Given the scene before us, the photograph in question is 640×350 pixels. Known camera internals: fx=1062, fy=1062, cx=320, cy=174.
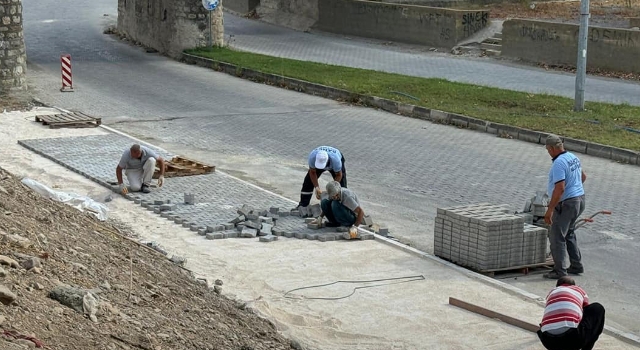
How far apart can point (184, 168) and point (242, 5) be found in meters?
34.2

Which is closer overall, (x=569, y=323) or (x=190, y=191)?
(x=569, y=323)

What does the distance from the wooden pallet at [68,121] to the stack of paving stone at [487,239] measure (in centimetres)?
1191

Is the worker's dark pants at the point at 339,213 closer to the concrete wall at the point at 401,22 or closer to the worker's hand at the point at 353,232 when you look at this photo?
the worker's hand at the point at 353,232

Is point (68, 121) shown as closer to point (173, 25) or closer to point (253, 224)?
point (253, 224)

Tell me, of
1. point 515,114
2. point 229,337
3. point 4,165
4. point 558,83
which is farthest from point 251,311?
point 558,83

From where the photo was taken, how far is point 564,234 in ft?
42.4

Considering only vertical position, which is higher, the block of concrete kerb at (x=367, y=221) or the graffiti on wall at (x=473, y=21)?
the graffiti on wall at (x=473, y=21)

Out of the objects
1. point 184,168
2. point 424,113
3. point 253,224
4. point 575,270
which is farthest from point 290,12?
point 575,270

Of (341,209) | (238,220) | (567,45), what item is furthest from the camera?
(567,45)

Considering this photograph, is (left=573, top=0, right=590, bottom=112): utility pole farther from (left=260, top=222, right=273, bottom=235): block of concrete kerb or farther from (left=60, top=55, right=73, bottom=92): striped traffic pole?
(left=60, top=55, right=73, bottom=92): striped traffic pole

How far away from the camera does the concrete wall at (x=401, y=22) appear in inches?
1475

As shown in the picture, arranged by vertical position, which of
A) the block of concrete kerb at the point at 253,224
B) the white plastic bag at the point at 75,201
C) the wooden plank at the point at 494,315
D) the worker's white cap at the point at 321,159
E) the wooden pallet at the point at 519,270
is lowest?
the wooden pallet at the point at 519,270

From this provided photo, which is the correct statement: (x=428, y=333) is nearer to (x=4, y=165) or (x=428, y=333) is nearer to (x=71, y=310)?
(x=71, y=310)

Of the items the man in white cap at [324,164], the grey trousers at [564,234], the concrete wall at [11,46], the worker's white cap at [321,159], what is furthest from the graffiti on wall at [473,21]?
the grey trousers at [564,234]
